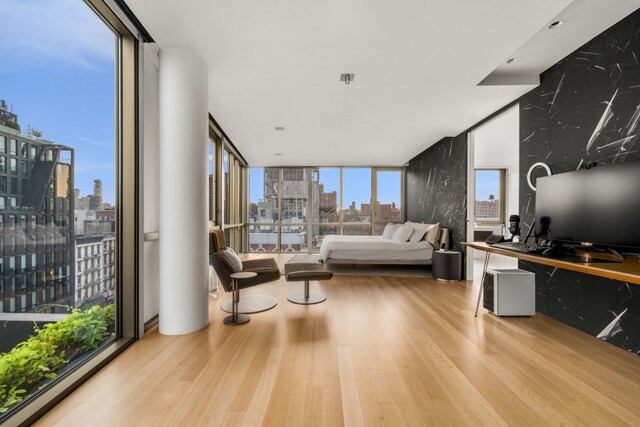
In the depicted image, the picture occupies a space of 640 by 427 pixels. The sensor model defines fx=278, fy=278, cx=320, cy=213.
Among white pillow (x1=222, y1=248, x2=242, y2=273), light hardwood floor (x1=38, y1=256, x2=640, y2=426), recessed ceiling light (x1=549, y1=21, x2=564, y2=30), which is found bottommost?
light hardwood floor (x1=38, y1=256, x2=640, y2=426)

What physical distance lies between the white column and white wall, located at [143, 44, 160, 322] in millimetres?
165

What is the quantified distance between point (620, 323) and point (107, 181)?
4254 millimetres

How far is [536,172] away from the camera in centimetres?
312

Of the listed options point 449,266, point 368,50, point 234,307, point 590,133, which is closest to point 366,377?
point 234,307

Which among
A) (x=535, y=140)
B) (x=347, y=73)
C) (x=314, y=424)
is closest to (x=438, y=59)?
(x=347, y=73)

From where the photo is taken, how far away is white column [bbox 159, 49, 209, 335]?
2.46m

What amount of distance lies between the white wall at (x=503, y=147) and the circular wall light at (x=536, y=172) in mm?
1038

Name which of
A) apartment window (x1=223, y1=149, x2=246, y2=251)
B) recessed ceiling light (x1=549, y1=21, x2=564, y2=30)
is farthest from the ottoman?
recessed ceiling light (x1=549, y1=21, x2=564, y2=30)

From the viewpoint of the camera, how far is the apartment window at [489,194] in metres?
7.89

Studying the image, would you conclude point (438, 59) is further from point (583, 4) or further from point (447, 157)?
point (447, 157)

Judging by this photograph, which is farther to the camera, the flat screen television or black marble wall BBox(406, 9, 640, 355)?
black marble wall BBox(406, 9, 640, 355)

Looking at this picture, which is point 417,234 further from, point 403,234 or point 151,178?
point 151,178

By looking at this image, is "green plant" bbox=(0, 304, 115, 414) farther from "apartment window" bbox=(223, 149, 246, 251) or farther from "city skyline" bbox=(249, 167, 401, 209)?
"city skyline" bbox=(249, 167, 401, 209)

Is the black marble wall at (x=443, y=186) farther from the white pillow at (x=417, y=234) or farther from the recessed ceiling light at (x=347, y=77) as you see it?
the recessed ceiling light at (x=347, y=77)
